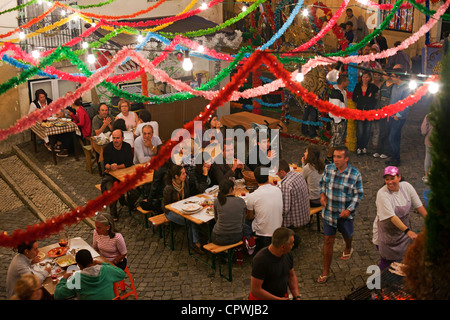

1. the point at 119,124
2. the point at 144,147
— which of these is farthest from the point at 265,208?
the point at 119,124

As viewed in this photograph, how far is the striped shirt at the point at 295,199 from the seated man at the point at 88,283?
2.62 meters

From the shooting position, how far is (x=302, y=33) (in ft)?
36.6

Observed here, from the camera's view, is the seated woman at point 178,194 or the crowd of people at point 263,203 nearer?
the crowd of people at point 263,203

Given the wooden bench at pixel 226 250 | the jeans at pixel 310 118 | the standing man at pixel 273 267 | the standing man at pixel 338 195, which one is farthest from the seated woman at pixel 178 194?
the jeans at pixel 310 118

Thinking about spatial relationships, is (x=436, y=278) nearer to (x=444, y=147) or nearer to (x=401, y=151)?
(x=444, y=147)

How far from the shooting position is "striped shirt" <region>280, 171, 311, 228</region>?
6.84 meters

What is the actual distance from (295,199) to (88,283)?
3.00 m

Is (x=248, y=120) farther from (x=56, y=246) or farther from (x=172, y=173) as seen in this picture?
(x=56, y=246)

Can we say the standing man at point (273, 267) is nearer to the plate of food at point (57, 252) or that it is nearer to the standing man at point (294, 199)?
the standing man at point (294, 199)

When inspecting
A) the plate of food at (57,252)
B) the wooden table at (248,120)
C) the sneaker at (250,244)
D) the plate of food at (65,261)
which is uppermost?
the wooden table at (248,120)

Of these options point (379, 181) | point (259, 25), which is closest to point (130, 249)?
point (379, 181)

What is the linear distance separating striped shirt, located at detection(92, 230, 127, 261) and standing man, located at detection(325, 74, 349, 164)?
466 cm

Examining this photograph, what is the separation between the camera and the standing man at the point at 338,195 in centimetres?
627
